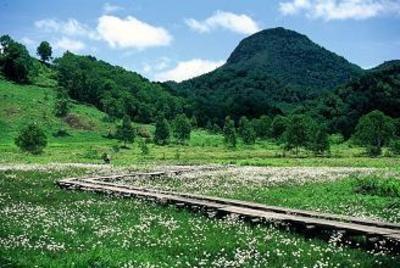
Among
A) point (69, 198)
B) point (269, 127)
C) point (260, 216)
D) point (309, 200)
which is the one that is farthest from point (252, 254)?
point (269, 127)

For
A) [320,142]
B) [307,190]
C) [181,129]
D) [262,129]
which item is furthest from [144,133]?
[307,190]

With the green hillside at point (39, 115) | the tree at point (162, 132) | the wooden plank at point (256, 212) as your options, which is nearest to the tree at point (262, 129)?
the tree at point (162, 132)

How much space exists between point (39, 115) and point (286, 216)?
153814mm

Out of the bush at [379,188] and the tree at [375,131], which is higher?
the tree at [375,131]

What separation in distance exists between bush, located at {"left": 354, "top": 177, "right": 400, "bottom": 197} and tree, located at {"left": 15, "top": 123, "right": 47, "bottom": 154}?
70.7m

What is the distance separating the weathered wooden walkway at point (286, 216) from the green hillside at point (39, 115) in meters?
119

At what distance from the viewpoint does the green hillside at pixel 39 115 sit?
15338 cm

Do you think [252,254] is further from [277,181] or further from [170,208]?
[277,181]

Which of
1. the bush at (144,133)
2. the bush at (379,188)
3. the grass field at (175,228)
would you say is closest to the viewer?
the grass field at (175,228)

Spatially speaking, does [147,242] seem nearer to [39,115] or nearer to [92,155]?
[92,155]

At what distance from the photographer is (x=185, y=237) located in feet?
56.1

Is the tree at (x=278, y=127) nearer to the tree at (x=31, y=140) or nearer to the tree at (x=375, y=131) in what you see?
the tree at (x=375, y=131)

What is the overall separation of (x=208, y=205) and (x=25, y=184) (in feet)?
55.5

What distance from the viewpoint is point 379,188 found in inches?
1170
